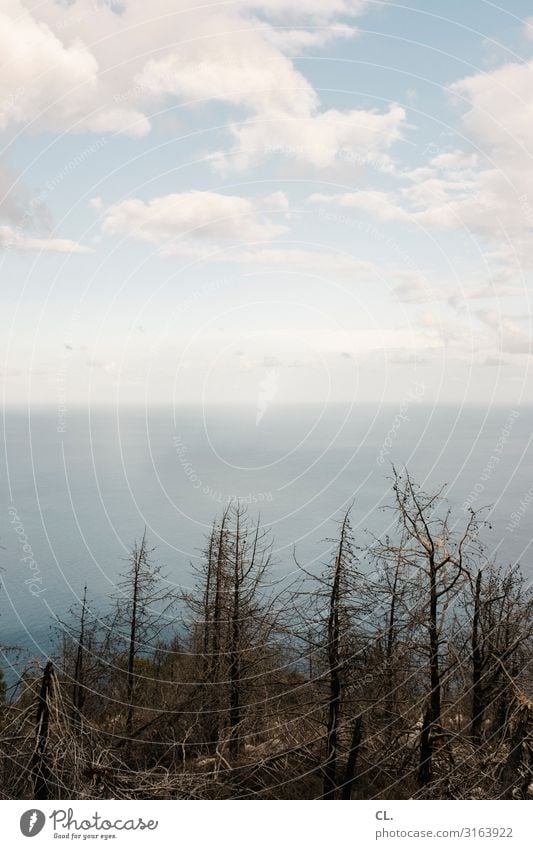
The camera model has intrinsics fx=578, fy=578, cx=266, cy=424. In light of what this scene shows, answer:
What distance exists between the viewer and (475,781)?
305 inches

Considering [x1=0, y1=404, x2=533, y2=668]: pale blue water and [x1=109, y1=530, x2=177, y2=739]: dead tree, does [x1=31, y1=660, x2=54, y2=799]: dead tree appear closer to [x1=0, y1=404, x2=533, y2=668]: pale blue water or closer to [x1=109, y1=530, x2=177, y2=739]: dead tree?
[x1=109, y1=530, x2=177, y2=739]: dead tree

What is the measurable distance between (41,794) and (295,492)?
11454 centimetres

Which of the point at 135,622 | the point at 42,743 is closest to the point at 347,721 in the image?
the point at 42,743

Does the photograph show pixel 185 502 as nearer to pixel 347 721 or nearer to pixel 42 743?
pixel 347 721

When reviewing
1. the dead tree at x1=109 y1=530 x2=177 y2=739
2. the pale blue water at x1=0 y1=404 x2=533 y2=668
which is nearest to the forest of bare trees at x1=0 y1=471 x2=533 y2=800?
the dead tree at x1=109 y1=530 x2=177 y2=739

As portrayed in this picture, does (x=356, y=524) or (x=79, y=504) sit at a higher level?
(x=79, y=504)

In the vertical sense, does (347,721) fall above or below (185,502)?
below

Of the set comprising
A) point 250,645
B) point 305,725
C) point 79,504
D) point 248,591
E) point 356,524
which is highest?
point 79,504

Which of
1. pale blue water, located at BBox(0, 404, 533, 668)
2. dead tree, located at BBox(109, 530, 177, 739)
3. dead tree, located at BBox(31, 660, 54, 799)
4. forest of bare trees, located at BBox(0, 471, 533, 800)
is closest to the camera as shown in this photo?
dead tree, located at BBox(31, 660, 54, 799)

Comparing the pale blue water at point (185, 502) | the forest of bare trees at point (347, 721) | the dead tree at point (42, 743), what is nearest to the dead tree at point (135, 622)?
the forest of bare trees at point (347, 721)

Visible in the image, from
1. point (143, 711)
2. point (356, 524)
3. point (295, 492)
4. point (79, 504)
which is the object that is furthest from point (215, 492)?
point (143, 711)

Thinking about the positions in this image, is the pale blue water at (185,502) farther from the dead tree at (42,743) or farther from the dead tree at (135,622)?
the dead tree at (42,743)

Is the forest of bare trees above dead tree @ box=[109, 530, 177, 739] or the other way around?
the other way around
